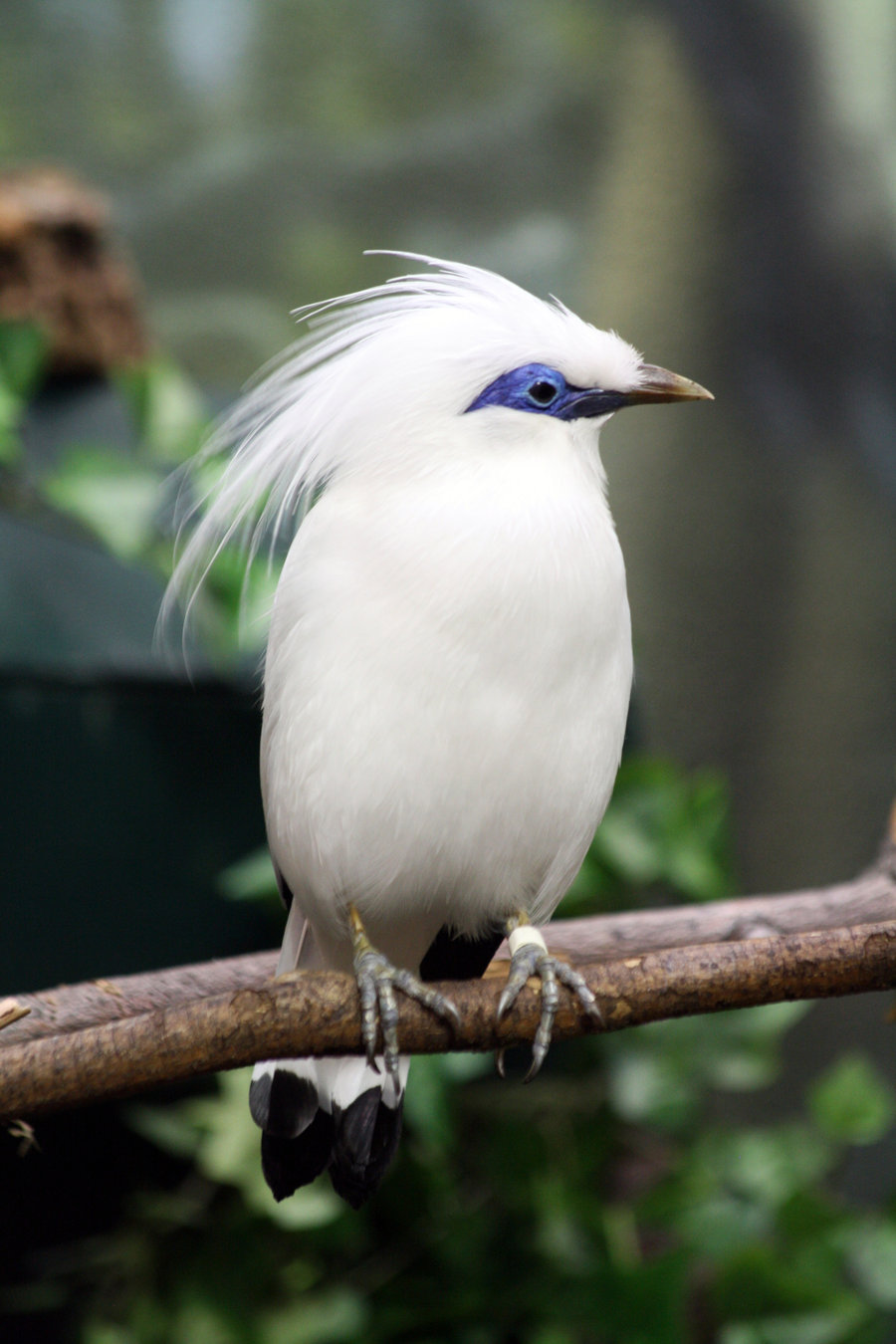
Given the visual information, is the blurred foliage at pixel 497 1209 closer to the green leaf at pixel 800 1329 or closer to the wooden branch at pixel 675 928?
the green leaf at pixel 800 1329

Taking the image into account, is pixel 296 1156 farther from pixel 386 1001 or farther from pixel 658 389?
pixel 658 389

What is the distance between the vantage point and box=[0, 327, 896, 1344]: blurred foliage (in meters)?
1.79

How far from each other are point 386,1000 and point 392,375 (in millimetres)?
494

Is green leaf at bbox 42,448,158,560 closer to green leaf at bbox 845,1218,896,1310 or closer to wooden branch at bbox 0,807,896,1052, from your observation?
wooden branch at bbox 0,807,896,1052

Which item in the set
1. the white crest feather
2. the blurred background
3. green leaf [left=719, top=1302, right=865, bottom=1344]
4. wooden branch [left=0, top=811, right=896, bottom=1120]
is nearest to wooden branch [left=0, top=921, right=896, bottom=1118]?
wooden branch [left=0, top=811, right=896, bottom=1120]

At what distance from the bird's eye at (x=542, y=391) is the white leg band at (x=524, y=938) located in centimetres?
43

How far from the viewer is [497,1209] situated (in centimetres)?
207

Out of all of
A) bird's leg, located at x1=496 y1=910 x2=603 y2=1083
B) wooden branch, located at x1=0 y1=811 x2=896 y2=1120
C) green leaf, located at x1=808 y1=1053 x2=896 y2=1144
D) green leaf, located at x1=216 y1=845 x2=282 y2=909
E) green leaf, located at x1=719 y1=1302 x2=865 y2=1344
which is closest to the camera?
wooden branch, located at x1=0 y1=811 x2=896 y2=1120

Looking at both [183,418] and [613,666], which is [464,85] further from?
[613,666]

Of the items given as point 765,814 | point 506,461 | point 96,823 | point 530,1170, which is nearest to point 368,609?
point 506,461

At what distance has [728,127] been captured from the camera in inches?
102

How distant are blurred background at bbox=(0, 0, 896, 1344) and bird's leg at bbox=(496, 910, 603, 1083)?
1589mm

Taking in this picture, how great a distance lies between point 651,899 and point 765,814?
1.51 feet

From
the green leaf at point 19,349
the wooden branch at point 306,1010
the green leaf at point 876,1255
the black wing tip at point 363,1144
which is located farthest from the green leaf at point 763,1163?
the green leaf at point 19,349
